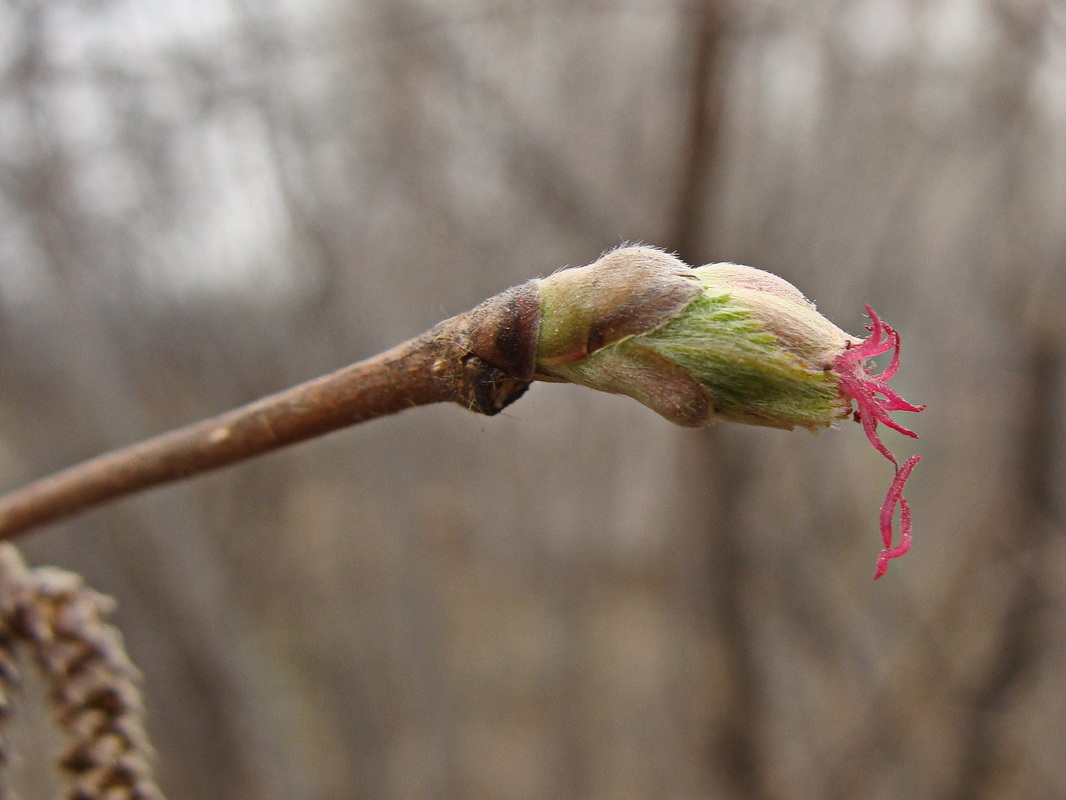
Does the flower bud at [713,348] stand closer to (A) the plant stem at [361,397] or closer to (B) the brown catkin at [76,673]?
(A) the plant stem at [361,397]

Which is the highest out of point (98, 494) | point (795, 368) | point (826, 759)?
point (795, 368)

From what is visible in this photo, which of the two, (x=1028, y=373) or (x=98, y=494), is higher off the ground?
(x=98, y=494)

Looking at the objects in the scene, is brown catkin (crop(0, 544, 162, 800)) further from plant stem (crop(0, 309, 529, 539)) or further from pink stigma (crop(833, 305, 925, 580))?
pink stigma (crop(833, 305, 925, 580))

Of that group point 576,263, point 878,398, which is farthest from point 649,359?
point 576,263

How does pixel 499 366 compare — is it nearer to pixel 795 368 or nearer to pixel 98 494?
pixel 795 368

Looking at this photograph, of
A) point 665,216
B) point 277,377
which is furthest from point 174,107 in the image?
point 665,216

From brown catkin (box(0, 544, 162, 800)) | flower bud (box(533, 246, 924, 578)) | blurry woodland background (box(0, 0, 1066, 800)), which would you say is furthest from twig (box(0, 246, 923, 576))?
blurry woodland background (box(0, 0, 1066, 800))

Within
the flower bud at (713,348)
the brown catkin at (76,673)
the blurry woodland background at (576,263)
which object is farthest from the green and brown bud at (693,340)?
the blurry woodland background at (576,263)
